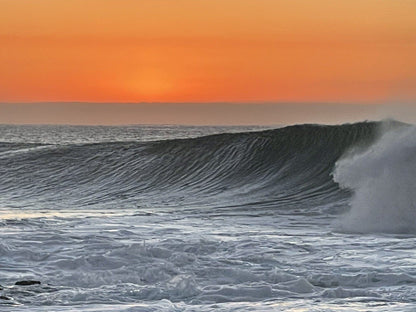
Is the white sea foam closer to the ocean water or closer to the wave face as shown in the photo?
the ocean water

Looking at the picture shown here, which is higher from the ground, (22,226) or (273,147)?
(273,147)

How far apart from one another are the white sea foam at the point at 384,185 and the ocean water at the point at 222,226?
31mm

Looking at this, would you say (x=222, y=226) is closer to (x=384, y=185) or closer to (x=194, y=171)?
(x=384, y=185)

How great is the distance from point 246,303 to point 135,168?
730 inches

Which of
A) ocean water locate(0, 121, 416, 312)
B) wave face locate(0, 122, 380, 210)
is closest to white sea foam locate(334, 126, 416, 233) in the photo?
ocean water locate(0, 121, 416, 312)

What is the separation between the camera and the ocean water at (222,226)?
825cm

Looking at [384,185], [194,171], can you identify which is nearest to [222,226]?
[384,185]

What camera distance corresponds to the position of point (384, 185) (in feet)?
49.4

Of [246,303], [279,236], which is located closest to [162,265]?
[246,303]

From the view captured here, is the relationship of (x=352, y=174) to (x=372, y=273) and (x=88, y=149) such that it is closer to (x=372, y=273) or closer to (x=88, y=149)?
(x=372, y=273)

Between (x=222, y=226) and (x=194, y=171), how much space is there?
11.0m

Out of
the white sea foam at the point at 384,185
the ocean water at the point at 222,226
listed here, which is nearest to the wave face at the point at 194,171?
Answer: the ocean water at the point at 222,226

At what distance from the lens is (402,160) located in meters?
15.9

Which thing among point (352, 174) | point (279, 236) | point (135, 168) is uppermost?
point (135, 168)
